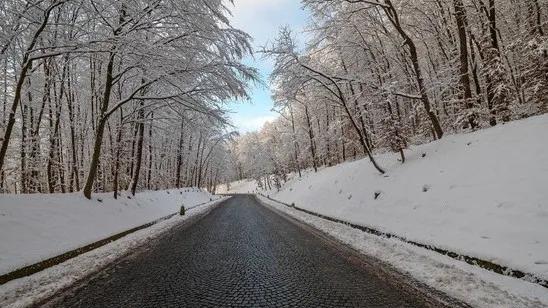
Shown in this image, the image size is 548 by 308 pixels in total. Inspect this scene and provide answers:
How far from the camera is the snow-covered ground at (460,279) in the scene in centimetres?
462

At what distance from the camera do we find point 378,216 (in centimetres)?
1293

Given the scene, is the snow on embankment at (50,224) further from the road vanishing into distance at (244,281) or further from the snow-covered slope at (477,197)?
the snow-covered slope at (477,197)

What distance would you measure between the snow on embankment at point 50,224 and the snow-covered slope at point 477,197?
8468 millimetres

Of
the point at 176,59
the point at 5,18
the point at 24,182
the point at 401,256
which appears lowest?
the point at 401,256

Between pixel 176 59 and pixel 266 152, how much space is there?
67.5 metres

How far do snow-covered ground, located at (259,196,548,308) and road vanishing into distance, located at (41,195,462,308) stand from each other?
488 mm

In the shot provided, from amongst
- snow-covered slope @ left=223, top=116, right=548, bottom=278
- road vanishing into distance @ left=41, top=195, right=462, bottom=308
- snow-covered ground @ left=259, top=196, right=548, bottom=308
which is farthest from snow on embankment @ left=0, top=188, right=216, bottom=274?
snow-covered slope @ left=223, top=116, right=548, bottom=278

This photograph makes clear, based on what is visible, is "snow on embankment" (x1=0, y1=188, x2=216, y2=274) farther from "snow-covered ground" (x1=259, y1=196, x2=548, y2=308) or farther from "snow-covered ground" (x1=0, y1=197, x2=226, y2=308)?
"snow-covered ground" (x1=259, y1=196, x2=548, y2=308)

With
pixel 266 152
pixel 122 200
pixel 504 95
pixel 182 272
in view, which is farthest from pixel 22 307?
pixel 266 152

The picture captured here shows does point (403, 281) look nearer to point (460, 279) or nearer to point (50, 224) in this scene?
point (460, 279)

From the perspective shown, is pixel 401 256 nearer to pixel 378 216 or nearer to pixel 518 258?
pixel 518 258

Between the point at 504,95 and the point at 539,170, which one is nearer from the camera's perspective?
the point at 539,170

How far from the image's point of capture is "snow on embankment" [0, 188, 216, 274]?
795cm

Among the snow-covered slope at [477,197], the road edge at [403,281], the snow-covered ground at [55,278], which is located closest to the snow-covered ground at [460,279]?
the road edge at [403,281]
